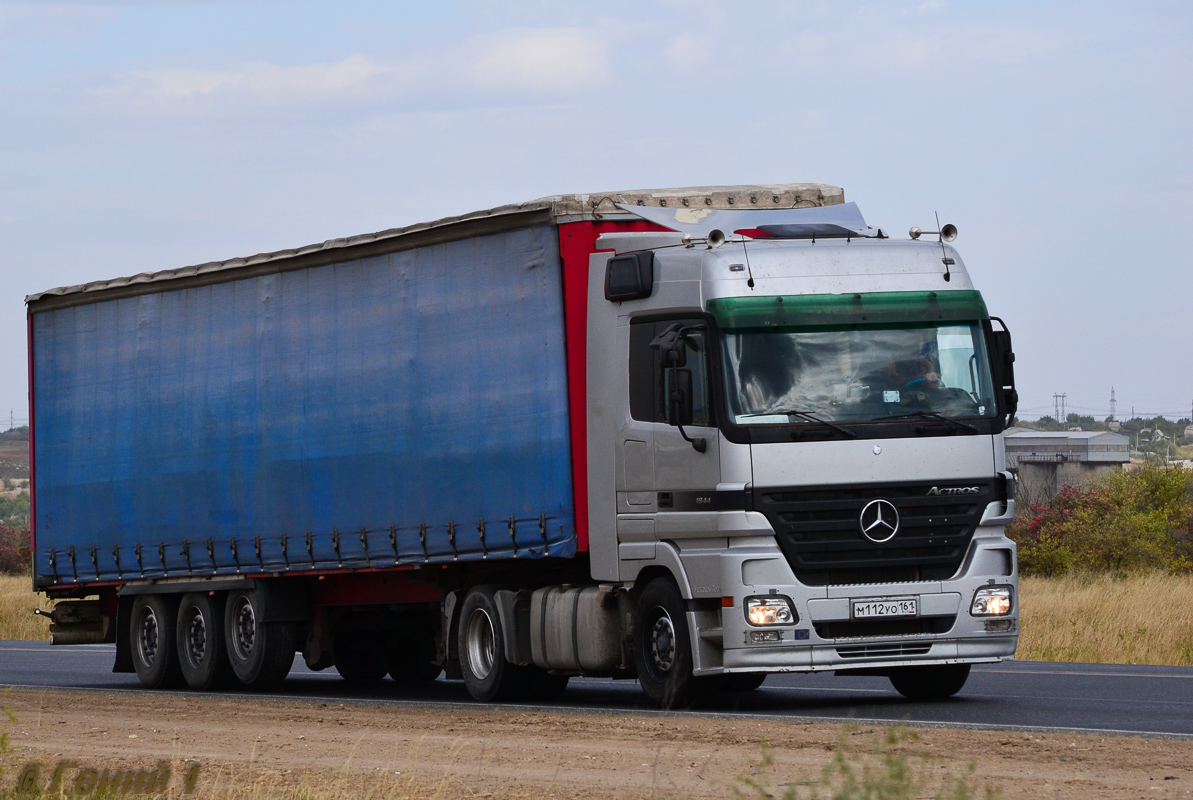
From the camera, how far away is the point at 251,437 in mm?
19281

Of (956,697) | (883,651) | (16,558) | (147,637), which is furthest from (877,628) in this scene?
(16,558)

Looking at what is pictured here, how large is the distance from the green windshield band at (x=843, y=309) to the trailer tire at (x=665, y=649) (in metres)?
2.08

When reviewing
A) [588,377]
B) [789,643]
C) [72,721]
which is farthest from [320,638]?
[789,643]

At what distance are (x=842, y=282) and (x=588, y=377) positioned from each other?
223 centimetres

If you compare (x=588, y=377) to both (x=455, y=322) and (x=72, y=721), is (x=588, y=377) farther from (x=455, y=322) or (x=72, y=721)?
(x=72, y=721)

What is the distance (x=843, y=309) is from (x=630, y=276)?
1.70 meters

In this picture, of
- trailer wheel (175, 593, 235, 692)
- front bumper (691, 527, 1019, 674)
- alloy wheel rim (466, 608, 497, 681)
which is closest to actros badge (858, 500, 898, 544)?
front bumper (691, 527, 1019, 674)

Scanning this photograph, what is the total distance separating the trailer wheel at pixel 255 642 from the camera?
19219 millimetres

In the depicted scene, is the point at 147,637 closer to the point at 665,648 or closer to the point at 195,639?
the point at 195,639

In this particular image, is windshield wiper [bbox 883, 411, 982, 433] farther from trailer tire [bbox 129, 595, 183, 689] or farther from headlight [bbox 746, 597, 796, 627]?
trailer tire [bbox 129, 595, 183, 689]

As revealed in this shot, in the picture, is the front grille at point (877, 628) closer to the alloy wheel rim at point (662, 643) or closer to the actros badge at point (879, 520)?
the actros badge at point (879, 520)

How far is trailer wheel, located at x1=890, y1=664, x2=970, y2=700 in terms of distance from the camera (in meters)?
15.0

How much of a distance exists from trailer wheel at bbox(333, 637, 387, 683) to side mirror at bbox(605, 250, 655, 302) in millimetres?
6930

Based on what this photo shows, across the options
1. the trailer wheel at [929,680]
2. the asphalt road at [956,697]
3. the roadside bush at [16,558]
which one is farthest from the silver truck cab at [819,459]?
the roadside bush at [16,558]
